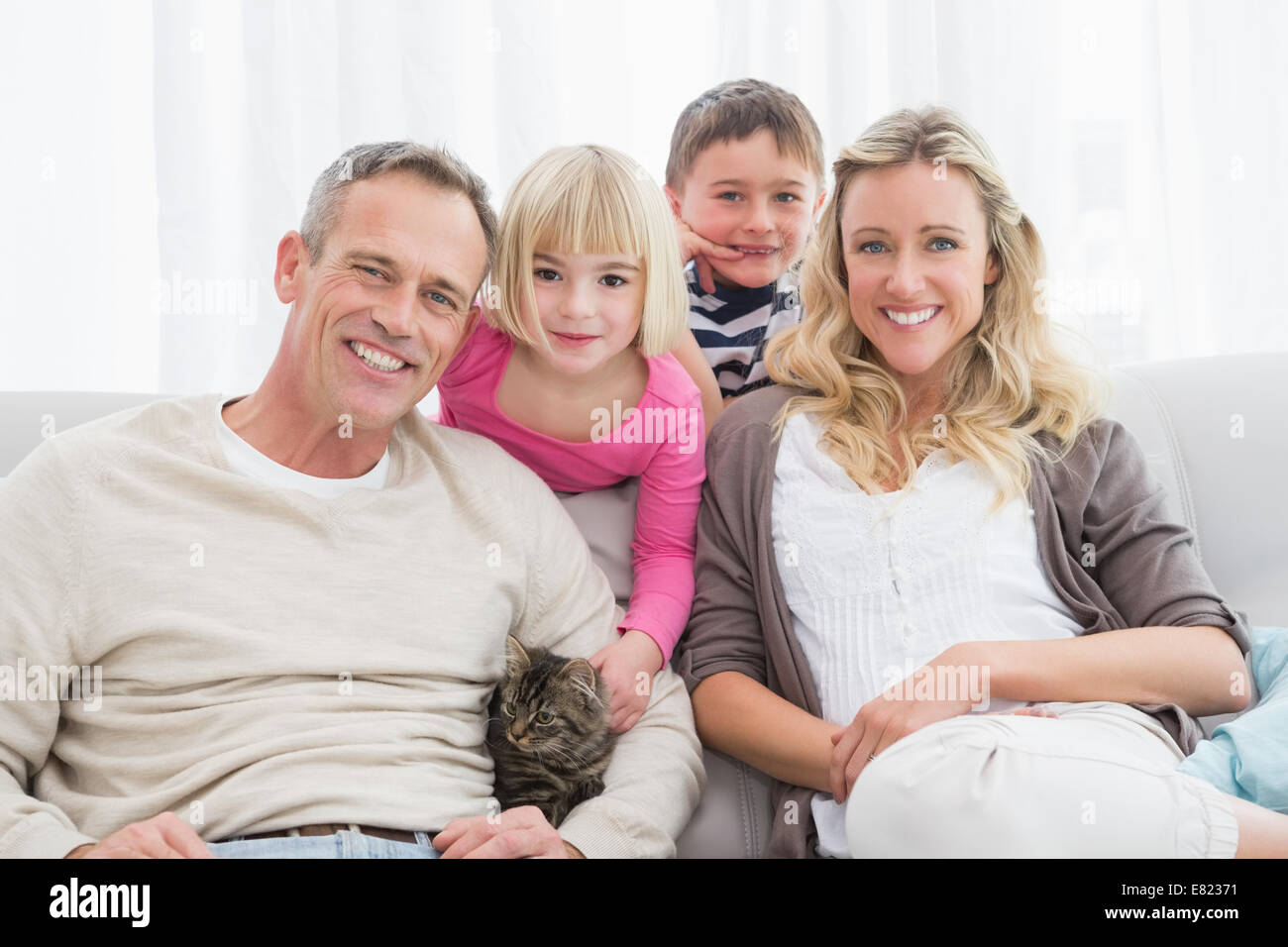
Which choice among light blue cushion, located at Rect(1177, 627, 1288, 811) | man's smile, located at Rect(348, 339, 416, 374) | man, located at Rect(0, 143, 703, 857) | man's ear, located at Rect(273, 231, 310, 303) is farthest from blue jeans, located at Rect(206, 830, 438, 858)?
light blue cushion, located at Rect(1177, 627, 1288, 811)

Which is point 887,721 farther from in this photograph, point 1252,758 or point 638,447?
point 638,447

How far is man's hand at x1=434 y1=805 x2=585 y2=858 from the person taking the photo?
1290 mm

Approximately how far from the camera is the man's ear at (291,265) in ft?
5.14

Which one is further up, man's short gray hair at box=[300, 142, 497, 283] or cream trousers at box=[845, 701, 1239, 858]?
man's short gray hair at box=[300, 142, 497, 283]

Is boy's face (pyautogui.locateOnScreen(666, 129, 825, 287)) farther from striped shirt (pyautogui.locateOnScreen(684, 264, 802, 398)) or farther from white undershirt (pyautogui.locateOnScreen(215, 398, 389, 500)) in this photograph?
white undershirt (pyautogui.locateOnScreen(215, 398, 389, 500))

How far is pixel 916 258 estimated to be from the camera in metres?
1.78

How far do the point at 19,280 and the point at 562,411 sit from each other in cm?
175

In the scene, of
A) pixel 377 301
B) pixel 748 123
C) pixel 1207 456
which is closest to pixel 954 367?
pixel 1207 456

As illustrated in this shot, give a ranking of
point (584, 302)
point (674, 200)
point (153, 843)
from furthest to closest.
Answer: point (674, 200) < point (584, 302) < point (153, 843)

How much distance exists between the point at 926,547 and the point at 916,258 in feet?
1.54

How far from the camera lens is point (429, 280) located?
1523 millimetres
